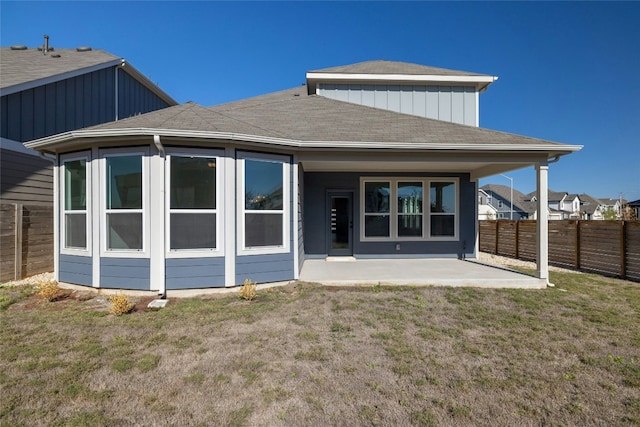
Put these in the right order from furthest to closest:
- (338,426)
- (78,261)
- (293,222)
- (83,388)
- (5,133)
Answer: (5,133), (293,222), (78,261), (83,388), (338,426)

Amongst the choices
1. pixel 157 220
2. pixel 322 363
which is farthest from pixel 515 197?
pixel 322 363

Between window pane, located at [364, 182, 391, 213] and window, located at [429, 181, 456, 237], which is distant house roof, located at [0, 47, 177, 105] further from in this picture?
window, located at [429, 181, 456, 237]

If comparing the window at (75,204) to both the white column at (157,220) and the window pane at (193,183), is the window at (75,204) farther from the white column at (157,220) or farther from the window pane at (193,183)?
the window pane at (193,183)

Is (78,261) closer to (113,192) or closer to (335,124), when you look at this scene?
(113,192)

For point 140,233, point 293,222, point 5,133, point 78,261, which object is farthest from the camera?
point 5,133

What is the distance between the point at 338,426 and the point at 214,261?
13.1 feet

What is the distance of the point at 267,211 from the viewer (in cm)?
591

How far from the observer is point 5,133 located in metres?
7.11

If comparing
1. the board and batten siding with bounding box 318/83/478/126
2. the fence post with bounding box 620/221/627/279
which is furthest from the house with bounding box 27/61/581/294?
the fence post with bounding box 620/221/627/279

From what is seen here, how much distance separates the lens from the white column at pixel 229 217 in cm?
550

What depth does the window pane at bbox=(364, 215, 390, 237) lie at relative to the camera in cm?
916

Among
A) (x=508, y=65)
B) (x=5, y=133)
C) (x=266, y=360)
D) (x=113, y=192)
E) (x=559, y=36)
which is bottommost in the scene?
(x=266, y=360)

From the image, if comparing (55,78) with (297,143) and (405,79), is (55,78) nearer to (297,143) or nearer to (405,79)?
(297,143)

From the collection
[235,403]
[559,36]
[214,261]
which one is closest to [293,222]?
A: [214,261]
